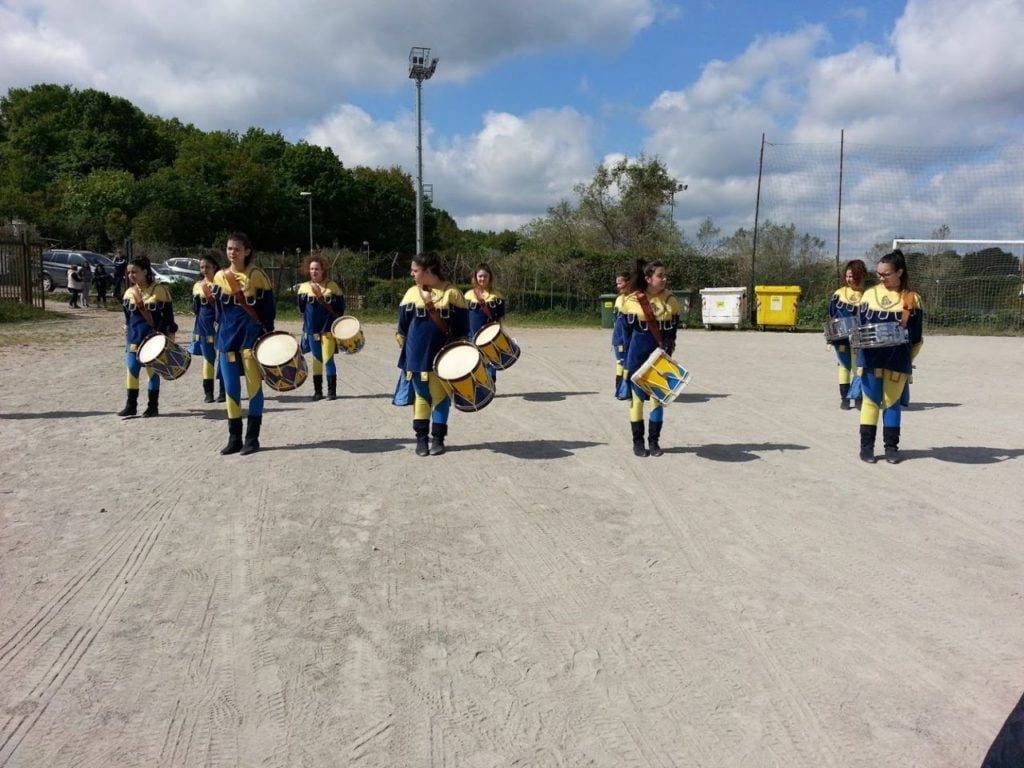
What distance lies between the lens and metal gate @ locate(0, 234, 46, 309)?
2277 cm

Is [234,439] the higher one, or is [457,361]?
[457,361]

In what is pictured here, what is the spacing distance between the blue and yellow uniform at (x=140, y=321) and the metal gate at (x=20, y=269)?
56.2 ft

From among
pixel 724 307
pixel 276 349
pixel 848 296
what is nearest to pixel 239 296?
pixel 276 349

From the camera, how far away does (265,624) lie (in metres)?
3.85

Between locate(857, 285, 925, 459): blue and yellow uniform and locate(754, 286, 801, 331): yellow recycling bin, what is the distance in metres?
18.4

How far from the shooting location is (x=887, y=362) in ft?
23.1

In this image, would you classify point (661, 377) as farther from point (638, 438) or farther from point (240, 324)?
point (240, 324)

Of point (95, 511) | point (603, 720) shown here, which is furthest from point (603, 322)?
point (603, 720)

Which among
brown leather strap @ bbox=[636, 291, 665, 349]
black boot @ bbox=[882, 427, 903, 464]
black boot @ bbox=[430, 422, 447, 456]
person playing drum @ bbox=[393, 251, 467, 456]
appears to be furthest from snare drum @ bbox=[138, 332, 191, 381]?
black boot @ bbox=[882, 427, 903, 464]

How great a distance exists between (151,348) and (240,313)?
2304mm

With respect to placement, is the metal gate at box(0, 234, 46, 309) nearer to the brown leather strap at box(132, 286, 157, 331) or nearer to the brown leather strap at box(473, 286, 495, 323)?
the brown leather strap at box(132, 286, 157, 331)

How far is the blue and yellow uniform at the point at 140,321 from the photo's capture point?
29.5ft

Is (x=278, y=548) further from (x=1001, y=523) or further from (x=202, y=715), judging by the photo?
(x=1001, y=523)

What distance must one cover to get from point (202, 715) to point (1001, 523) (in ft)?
17.6
